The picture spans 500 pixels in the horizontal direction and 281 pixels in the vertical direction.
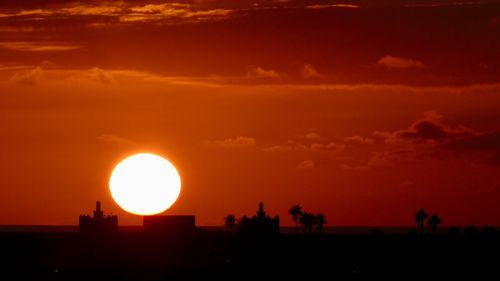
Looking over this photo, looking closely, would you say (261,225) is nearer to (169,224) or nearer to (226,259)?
(169,224)

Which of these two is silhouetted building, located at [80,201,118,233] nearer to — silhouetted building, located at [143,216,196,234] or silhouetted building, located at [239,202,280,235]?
Answer: silhouetted building, located at [143,216,196,234]

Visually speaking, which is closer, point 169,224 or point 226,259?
point 226,259

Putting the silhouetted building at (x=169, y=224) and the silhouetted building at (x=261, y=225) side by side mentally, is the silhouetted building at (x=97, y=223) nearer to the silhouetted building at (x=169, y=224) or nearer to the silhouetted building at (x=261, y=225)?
the silhouetted building at (x=169, y=224)

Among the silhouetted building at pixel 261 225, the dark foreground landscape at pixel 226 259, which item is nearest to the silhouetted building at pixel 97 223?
the dark foreground landscape at pixel 226 259

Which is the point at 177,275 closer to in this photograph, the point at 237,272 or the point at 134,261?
the point at 237,272

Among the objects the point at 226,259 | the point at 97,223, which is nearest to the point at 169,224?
the point at 97,223

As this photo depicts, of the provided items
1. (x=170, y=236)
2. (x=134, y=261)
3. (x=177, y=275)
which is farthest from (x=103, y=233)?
(x=177, y=275)
